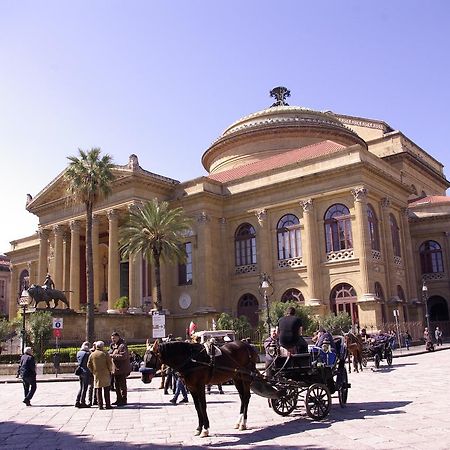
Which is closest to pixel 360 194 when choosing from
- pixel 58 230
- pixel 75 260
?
pixel 75 260

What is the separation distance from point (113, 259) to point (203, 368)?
34575mm

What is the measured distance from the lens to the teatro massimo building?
37.9m

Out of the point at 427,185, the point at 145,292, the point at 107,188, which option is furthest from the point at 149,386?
the point at 427,185

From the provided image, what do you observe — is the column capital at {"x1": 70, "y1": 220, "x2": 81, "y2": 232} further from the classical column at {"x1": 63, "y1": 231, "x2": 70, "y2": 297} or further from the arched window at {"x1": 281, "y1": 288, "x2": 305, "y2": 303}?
the arched window at {"x1": 281, "y1": 288, "x2": 305, "y2": 303}

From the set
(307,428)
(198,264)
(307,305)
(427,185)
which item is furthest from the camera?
(427,185)

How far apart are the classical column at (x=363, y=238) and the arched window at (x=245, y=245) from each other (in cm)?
886

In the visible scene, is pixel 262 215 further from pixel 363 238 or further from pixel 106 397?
pixel 106 397

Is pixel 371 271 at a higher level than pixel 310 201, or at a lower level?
lower

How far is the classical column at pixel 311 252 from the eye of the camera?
126 feet

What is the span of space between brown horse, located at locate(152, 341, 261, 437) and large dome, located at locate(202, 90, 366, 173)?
131ft

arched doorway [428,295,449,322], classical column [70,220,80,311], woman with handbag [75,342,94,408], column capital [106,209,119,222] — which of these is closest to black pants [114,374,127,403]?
woman with handbag [75,342,94,408]

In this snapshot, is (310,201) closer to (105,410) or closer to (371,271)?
(371,271)

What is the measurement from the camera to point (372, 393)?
585 inches

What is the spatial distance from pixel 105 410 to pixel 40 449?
493 cm
